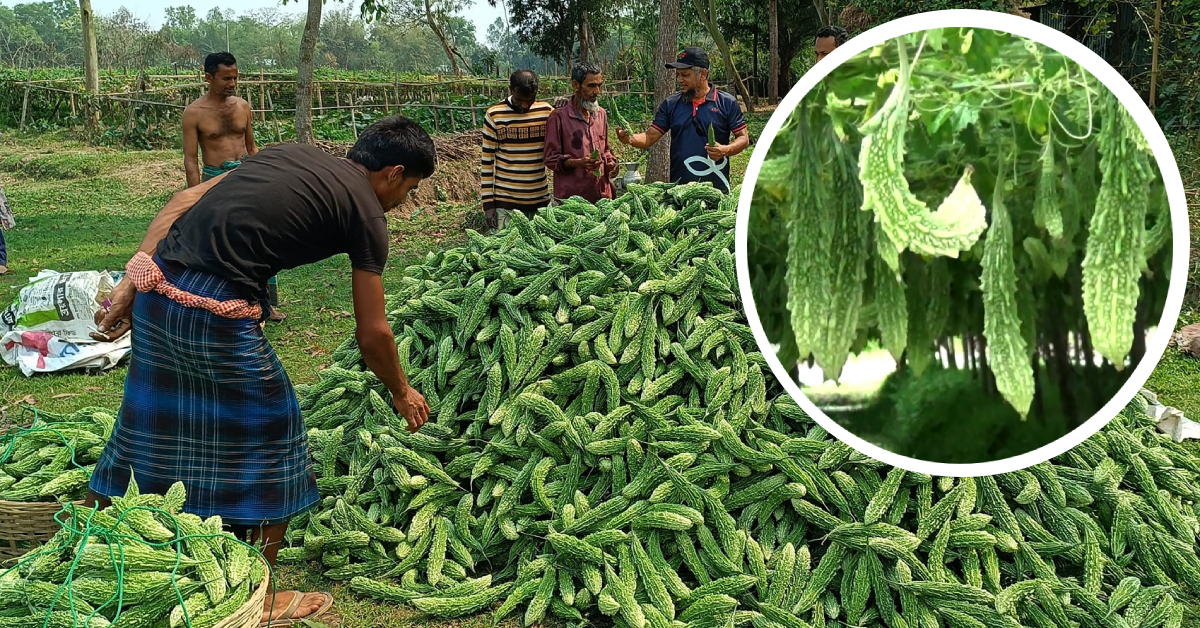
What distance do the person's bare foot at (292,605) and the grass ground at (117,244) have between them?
107mm

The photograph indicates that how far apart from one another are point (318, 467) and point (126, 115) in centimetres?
1715

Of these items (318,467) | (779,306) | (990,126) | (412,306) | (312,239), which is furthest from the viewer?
(412,306)

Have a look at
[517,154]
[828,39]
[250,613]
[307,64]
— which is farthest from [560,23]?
[250,613]

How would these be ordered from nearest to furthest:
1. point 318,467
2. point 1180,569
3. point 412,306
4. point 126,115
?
1. point 1180,569
2. point 318,467
3. point 412,306
4. point 126,115

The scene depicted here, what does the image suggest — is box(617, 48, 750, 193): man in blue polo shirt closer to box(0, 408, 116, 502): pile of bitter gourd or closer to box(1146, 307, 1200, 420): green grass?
box(1146, 307, 1200, 420): green grass

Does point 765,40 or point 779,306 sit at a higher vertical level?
point 765,40

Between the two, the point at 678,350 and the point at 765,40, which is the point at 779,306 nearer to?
the point at 678,350

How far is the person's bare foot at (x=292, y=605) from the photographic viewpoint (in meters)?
3.10

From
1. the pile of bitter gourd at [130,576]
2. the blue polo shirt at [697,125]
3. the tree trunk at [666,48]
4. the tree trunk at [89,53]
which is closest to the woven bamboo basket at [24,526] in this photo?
the pile of bitter gourd at [130,576]

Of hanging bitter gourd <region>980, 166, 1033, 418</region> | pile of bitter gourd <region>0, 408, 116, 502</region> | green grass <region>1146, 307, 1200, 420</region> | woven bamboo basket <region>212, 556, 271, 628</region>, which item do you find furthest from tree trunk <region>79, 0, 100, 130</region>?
hanging bitter gourd <region>980, 166, 1033, 418</region>

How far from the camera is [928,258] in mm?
1500

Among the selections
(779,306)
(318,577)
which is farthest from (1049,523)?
(318,577)

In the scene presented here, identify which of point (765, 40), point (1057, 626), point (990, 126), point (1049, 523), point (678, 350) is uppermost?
point (765, 40)

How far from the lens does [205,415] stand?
3160mm
